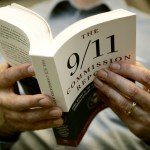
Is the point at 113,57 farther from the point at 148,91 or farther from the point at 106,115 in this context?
the point at 106,115

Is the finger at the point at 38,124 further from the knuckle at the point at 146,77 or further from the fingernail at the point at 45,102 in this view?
the knuckle at the point at 146,77

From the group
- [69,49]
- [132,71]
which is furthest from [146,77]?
[69,49]

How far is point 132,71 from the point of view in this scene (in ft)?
1.81

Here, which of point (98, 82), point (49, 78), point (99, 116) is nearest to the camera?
point (49, 78)

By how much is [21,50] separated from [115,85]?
Result: 173 millimetres

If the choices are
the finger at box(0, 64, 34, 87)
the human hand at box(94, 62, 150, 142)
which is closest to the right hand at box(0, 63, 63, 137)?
the finger at box(0, 64, 34, 87)

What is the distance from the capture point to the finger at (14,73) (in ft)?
1.76

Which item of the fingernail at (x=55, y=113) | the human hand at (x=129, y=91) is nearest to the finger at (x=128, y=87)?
the human hand at (x=129, y=91)

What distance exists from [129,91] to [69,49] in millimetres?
142

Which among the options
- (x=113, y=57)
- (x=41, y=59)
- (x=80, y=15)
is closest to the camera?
(x=41, y=59)

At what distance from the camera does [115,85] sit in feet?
1.83

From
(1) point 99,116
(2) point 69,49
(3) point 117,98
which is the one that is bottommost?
(1) point 99,116

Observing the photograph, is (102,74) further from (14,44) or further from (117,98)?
(14,44)

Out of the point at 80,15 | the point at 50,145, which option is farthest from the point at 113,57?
the point at 80,15
